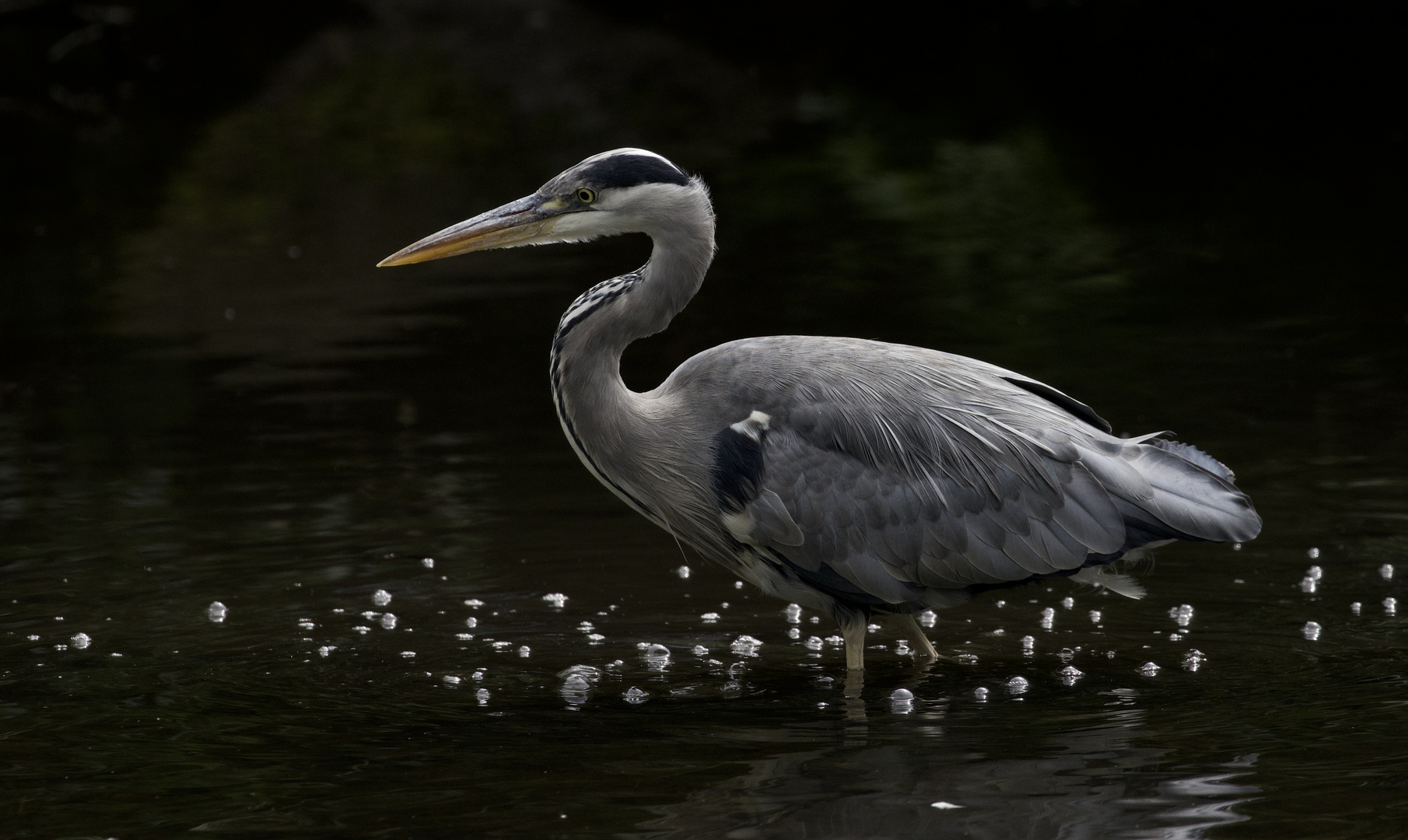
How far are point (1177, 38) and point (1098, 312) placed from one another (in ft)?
52.6

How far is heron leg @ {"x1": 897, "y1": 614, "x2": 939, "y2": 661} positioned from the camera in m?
6.69

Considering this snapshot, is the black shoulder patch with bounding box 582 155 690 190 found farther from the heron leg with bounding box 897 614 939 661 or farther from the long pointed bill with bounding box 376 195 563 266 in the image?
the heron leg with bounding box 897 614 939 661

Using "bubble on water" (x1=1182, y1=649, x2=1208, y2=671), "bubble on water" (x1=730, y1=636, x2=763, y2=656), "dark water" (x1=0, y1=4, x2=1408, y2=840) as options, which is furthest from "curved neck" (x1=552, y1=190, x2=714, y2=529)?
"bubble on water" (x1=1182, y1=649, x2=1208, y2=671)

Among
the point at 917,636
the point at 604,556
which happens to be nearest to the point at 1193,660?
the point at 917,636

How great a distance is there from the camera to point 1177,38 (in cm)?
2695

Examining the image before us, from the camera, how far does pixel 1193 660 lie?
21.2 ft

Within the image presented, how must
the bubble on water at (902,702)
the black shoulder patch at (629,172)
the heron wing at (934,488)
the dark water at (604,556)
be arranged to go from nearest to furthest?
the dark water at (604,556)
the bubble on water at (902,702)
the heron wing at (934,488)
the black shoulder patch at (629,172)

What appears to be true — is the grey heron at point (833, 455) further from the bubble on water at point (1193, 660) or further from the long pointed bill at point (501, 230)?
the bubble on water at point (1193, 660)

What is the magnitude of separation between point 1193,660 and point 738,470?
1.91 meters

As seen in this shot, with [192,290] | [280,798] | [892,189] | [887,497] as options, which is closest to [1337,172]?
[892,189]

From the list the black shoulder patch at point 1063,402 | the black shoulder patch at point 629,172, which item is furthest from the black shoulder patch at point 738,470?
the black shoulder patch at point 1063,402

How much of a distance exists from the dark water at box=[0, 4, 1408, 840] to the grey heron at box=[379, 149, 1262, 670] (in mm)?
472

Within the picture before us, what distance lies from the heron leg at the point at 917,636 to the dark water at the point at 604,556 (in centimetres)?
11

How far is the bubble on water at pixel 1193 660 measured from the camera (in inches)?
251
